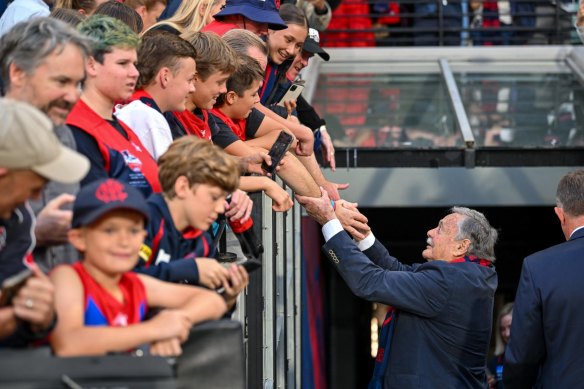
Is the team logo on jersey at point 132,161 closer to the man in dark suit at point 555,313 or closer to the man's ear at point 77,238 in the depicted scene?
the man's ear at point 77,238

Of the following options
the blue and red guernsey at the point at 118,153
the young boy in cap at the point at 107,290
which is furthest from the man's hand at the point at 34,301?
the blue and red guernsey at the point at 118,153

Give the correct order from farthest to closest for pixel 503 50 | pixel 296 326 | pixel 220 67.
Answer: pixel 503 50
pixel 296 326
pixel 220 67

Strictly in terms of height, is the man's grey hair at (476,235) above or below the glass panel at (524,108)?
below

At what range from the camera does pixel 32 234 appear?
3.22m

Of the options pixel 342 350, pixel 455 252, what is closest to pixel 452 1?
pixel 342 350

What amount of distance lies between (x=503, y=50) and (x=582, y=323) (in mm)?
7948

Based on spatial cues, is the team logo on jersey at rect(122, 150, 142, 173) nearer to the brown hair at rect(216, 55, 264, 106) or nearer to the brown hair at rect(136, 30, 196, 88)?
the brown hair at rect(136, 30, 196, 88)

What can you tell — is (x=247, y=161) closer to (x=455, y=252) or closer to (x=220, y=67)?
(x=220, y=67)

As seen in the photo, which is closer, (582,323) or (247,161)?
(247,161)

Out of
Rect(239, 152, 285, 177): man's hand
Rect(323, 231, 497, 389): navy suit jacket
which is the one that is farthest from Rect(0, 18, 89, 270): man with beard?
Rect(323, 231, 497, 389): navy suit jacket

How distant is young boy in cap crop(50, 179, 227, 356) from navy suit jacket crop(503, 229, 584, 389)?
2.58 m

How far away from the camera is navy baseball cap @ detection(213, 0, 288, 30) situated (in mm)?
6168

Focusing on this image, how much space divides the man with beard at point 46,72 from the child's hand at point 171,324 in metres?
0.41

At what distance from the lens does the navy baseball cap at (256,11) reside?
617 centimetres
